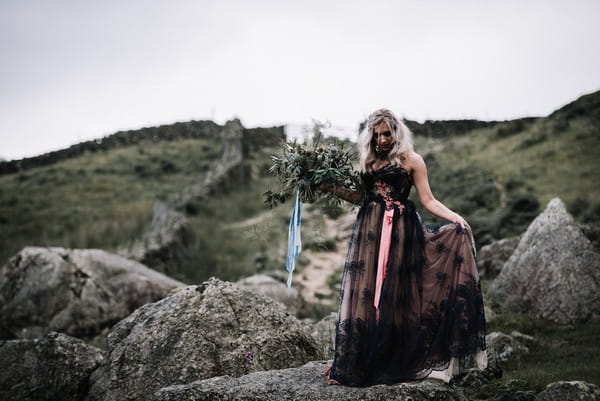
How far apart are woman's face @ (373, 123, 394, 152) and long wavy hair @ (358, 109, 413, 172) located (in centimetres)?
3

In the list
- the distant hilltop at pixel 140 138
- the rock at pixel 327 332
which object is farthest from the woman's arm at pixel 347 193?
the distant hilltop at pixel 140 138

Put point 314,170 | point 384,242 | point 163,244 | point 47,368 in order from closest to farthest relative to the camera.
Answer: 1. point 384,242
2. point 314,170
3. point 47,368
4. point 163,244

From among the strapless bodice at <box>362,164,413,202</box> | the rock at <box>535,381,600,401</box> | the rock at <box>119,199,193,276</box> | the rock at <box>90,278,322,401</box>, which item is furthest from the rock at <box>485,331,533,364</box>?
the rock at <box>119,199,193,276</box>

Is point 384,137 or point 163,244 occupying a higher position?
point 384,137

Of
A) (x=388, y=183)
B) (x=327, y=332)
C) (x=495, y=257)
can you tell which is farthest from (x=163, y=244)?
(x=388, y=183)

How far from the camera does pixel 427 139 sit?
40219 millimetres

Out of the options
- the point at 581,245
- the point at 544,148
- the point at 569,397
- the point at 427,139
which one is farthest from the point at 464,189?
the point at 427,139

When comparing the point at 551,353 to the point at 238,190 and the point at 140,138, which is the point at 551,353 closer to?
the point at 238,190

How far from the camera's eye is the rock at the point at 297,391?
3498 millimetres

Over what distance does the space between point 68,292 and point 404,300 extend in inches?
310

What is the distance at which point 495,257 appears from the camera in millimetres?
10492

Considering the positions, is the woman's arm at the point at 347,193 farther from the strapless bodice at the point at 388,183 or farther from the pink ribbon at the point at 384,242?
the pink ribbon at the point at 384,242

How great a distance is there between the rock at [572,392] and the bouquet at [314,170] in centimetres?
247

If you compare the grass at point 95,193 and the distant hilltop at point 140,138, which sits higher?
the distant hilltop at point 140,138
